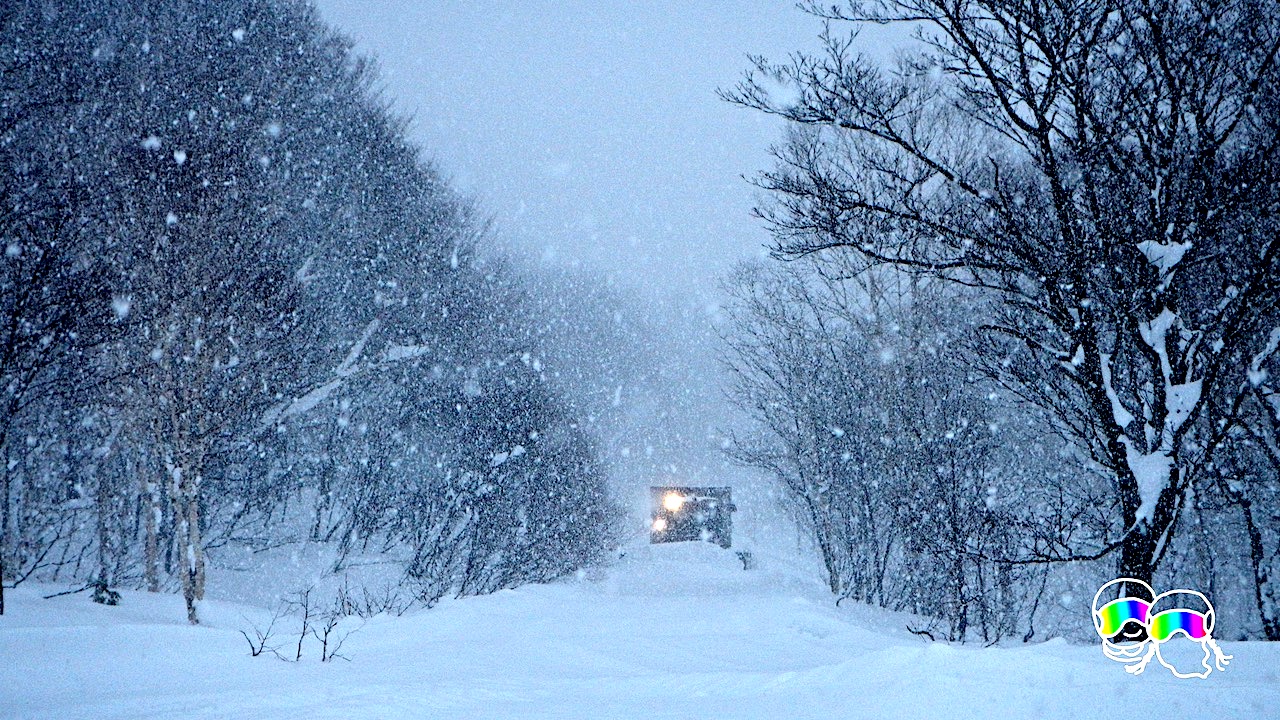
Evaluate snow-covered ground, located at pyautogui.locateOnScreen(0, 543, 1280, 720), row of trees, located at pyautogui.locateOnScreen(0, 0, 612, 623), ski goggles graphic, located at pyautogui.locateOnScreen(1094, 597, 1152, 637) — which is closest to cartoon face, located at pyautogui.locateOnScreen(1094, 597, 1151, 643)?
ski goggles graphic, located at pyautogui.locateOnScreen(1094, 597, 1152, 637)

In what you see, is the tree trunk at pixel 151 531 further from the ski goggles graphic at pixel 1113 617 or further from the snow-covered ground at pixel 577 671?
the ski goggles graphic at pixel 1113 617

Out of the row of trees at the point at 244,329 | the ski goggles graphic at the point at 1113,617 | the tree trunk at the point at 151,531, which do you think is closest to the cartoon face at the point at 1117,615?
the ski goggles graphic at the point at 1113,617

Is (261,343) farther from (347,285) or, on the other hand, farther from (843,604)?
(843,604)

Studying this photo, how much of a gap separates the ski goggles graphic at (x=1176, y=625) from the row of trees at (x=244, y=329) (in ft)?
29.6

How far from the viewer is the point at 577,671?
16.4 feet

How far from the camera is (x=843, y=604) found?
9.49 metres

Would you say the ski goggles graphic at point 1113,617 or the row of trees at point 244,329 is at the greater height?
the row of trees at point 244,329

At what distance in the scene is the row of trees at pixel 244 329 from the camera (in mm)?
8102

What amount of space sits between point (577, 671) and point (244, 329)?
698 centimetres

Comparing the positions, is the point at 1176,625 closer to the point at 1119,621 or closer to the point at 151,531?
the point at 1119,621

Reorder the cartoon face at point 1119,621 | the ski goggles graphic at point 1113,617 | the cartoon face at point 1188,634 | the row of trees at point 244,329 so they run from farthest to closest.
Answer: the row of trees at point 244,329 → the ski goggles graphic at point 1113,617 → the cartoon face at point 1119,621 → the cartoon face at point 1188,634

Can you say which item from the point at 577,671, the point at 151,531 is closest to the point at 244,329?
the point at 151,531

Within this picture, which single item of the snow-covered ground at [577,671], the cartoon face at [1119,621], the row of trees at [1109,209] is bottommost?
the snow-covered ground at [577,671]

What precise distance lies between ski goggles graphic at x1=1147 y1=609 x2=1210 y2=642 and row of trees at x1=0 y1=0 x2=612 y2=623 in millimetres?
9018
